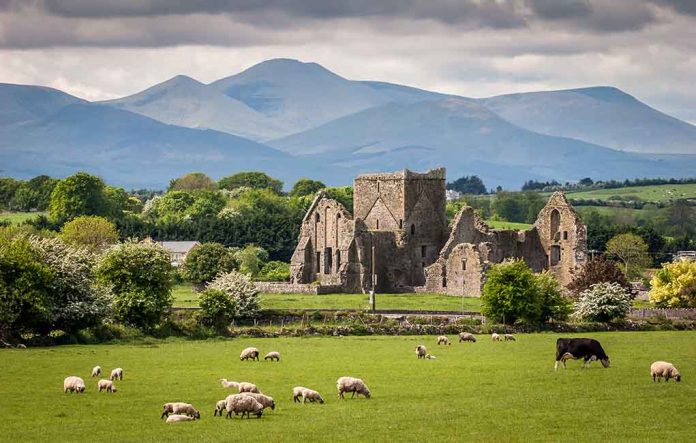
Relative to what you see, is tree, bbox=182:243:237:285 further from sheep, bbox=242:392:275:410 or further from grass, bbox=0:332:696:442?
sheep, bbox=242:392:275:410

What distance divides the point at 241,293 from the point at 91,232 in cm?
4619

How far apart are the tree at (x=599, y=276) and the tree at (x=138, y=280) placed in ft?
96.0

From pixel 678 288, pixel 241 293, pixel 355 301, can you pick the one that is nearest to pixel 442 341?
pixel 241 293

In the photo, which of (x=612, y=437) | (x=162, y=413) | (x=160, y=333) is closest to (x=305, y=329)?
(x=160, y=333)

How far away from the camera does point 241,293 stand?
7431 cm

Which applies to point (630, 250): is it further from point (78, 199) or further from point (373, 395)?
point (373, 395)

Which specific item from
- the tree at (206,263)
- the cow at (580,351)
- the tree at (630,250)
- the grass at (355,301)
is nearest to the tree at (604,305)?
the grass at (355,301)

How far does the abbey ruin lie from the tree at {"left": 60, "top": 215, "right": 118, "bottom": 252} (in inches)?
749

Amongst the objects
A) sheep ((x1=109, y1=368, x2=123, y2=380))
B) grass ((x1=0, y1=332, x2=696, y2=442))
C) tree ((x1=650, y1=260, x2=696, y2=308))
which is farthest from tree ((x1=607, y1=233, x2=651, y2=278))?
sheep ((x1=109, y1=368, x2=123, y2=380))

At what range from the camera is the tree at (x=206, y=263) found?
102m

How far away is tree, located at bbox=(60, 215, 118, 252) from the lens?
115125mm

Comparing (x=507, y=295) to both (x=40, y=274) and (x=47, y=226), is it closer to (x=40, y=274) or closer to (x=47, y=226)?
(x=40, y=274)

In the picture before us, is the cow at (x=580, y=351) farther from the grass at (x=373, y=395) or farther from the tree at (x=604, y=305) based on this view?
the tree at (x=604, y=305)

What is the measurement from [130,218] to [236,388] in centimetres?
10750
